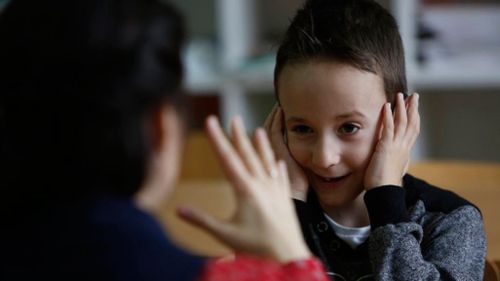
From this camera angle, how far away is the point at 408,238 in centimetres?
96

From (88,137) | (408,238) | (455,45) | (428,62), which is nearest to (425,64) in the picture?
(428,62)

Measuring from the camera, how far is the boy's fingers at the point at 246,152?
72cm

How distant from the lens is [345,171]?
1.07m

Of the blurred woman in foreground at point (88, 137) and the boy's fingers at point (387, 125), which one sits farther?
the boy's fingers at point (387, 125)

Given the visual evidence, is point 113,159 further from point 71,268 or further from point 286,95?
point 286,95

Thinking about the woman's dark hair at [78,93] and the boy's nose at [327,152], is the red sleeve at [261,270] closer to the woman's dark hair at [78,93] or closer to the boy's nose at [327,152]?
the woman's dark hair at [78,93]

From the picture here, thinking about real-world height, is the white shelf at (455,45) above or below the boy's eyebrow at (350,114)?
below

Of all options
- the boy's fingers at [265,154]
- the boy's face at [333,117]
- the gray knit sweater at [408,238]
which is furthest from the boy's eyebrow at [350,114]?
the boy's fingers at [265,154]

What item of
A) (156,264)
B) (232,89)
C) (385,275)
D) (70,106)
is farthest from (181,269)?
(232,89)

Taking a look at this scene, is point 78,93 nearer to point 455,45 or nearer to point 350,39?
point 350,39

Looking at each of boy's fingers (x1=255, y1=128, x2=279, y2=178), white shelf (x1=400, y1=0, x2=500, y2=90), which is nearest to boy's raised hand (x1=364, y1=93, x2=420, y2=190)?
boy's fingers (x1=255, y1=128, x2=279, y2=178)

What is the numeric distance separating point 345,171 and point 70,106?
1.74ft

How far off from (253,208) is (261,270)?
0.06 metres

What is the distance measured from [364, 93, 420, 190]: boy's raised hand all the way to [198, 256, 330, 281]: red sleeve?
36 centimetres
